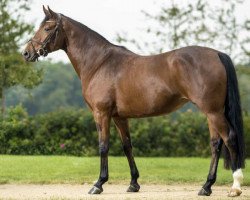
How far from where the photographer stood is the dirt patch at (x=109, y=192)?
893cm

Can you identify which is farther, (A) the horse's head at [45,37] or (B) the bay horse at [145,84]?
(A) the horse's head at [45,37]

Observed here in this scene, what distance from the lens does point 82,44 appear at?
10.3 meters

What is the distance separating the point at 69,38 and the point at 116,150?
903 centimetres

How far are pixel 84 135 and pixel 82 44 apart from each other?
9155 mm

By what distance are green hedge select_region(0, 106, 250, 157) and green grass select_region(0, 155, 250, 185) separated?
332 centimetres

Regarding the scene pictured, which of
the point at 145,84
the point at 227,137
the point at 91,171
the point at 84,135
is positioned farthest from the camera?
the point at 84,135

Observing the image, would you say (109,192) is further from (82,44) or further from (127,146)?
(82,44)

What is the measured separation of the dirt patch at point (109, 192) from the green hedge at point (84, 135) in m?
7.59

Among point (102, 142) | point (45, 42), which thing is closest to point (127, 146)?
point (102, 142)

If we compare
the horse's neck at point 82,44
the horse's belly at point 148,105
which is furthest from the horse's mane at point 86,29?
the horse's belly at point 148,105

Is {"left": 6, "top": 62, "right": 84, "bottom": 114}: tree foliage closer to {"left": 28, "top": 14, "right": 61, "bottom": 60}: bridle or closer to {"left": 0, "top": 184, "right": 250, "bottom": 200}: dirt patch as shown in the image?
{"left": 0, "top": 184, "right": 250, "bottom": 200}: dirt patch

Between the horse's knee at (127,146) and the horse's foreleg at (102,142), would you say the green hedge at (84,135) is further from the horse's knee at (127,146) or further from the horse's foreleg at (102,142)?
the horse's foreleg at (102,142)

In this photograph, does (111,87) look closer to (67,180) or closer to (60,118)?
(67,180)

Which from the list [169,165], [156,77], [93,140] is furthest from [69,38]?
[93,140]
